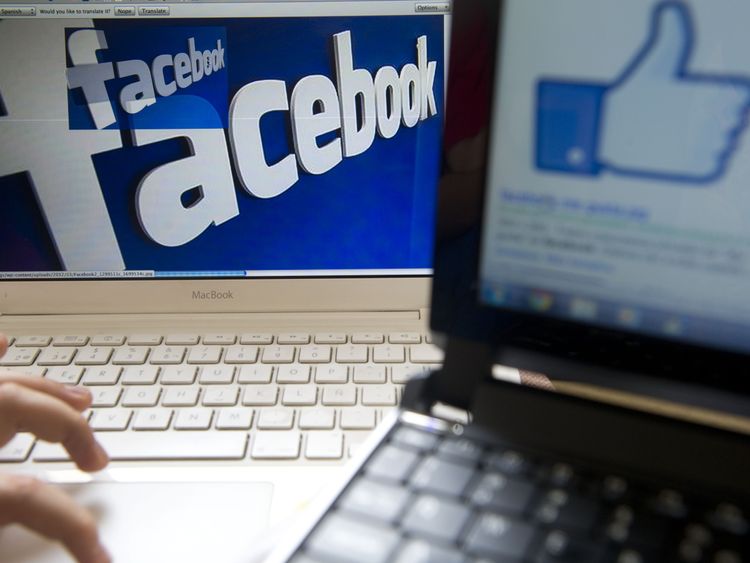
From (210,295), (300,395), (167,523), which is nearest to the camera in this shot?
(167,523)

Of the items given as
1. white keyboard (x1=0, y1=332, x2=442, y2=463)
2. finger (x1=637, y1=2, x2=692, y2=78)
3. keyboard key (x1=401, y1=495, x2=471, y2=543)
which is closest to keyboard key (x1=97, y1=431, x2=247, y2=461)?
white keyboard (x1=0, y1=332, x2=442, y2=463)

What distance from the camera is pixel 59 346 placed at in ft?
1.91

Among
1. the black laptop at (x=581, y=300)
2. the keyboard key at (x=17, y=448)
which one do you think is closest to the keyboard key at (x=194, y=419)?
the keyboard key at (x=17, y=448)

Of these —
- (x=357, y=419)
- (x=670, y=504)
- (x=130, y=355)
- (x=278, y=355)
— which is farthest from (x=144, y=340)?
(x=670, y=504)

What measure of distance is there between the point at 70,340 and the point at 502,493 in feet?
1.48

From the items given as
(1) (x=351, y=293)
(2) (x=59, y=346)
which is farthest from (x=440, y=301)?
(2) (x=59, y=346)

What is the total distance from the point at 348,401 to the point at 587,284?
248 millimetres

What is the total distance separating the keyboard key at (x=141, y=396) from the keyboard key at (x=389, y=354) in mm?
185

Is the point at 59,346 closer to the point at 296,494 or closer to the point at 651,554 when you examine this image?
the point at 296,494

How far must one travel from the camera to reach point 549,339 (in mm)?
327

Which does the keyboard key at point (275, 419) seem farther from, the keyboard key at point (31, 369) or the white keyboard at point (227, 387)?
the keyboard key at point (31, 369)

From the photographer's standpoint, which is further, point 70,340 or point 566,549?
point 70,340

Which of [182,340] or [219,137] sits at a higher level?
[219,137]

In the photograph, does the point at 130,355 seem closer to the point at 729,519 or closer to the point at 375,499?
the point at 375,499
